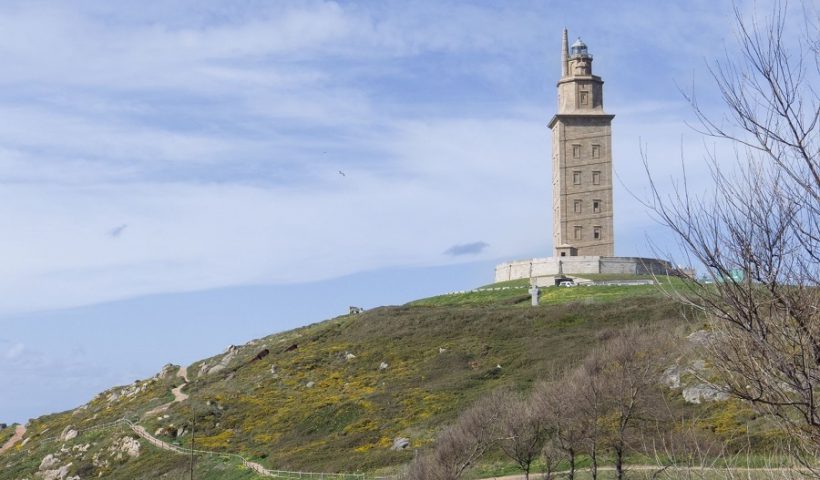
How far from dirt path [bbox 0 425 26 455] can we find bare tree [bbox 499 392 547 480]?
173 feet

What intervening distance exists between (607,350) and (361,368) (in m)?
28.9

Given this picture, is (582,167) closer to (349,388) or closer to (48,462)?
(349,388)

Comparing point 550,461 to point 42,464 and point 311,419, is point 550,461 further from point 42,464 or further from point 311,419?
point 42,464

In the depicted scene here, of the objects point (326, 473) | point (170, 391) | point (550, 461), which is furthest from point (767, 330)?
point (170, 391)

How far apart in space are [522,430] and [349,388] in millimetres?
26693

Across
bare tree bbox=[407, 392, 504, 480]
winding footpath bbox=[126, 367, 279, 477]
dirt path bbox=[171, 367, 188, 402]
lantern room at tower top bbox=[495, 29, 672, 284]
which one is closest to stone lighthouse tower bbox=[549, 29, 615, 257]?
lantern room at tower top bbox=[495, 29, 672, 284]

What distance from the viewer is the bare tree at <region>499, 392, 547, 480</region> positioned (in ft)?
113

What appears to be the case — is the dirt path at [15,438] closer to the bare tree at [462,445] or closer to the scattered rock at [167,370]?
the scattered rock at [167,370]

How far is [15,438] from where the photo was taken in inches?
3100

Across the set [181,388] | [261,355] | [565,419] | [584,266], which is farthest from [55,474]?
[584,266]

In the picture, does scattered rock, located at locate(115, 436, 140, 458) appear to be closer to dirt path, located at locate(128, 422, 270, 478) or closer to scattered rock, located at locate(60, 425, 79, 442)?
dirt path, located at locate(128, 422, 270, 478)

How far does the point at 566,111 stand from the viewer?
319 feet

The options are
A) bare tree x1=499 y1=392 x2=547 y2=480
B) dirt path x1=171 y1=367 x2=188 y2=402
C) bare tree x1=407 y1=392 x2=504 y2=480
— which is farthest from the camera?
dirt path x1=171 y1=367 x2=188 y2=402

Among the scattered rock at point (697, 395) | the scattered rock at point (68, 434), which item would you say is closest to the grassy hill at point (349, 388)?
the scattered rock at point (68, 434)
